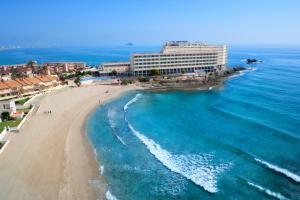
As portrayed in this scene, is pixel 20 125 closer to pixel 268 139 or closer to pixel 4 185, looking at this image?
pixel 4 185

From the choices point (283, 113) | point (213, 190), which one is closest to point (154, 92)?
point (283, 113)

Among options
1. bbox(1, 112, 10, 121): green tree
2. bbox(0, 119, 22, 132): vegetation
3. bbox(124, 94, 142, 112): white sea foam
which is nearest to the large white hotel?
bbox(124, 94, 142, 112): white sea foam

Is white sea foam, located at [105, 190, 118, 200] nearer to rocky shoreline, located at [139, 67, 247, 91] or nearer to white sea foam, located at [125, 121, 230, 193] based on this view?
white sea foam, located at [125, 121, 230, 193]

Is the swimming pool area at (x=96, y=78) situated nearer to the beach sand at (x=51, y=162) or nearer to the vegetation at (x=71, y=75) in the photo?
the vegetation at (x=71, y=75)

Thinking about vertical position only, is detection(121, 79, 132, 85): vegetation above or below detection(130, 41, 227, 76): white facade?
below

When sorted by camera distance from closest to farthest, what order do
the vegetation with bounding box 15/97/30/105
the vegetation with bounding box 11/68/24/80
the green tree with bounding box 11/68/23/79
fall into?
the vegetation with bounding box 15/97/30/105 → the vegetation with bounding box 11/68/24/80 → the green tree with bounding box 11/68/23/79

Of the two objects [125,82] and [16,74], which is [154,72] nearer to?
[125,82]
